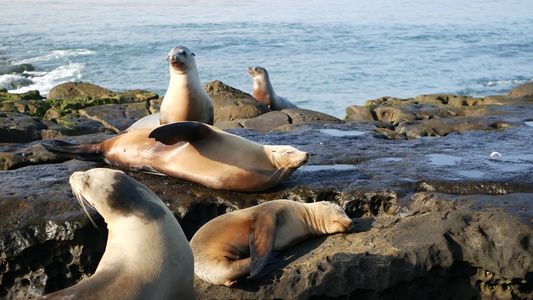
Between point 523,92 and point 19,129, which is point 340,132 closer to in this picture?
point 19,129

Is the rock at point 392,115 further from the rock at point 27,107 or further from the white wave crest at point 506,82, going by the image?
the white wave crest at point 506,82

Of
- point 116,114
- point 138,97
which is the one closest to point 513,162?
point 116,114

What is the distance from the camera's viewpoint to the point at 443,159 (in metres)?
5.84

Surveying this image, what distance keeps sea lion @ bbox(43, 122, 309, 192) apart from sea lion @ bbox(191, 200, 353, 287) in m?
0.63

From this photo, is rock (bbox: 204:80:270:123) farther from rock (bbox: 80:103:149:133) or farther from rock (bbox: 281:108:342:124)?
rock (bbox: 80:103:149:133)

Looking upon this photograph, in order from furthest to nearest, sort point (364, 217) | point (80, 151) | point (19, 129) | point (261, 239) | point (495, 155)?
point (19, 129) < point (495, 155) < point (80, 151) < point (364, 217) < point (261, 239)

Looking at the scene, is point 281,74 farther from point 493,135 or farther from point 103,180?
point 103,180

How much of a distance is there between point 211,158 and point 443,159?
7.60ft

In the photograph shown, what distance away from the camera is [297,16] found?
4522 centimetres

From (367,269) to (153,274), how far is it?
135 cm

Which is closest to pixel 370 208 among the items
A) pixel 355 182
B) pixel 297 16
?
pixel 355 182

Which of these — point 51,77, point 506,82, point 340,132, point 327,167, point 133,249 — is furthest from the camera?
point 51,77

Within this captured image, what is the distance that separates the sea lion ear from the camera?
4.78 metres

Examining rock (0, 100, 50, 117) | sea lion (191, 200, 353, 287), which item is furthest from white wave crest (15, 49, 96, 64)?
sea lion (191, 200, 353, 287)
